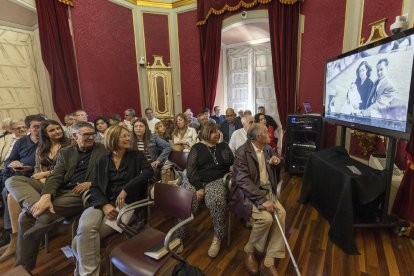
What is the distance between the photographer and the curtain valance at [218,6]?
4.68 meters

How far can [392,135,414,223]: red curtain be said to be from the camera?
209 cm

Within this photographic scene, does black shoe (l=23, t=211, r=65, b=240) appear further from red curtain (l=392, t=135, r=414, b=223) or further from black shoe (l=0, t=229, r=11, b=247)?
red curtain (l=392, t=135, r=414, b=223)

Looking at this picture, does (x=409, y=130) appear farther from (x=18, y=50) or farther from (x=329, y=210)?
(x=18, y=50)

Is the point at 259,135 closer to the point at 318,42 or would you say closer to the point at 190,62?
the point at 318,42

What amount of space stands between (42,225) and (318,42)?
480cm

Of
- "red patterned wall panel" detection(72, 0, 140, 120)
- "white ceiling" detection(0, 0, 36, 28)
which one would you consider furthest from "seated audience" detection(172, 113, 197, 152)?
"white ceiling" detection(0, 0, 36, 28)

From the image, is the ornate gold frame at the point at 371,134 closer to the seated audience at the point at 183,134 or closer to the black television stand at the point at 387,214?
the black television stand at the point at 387,214

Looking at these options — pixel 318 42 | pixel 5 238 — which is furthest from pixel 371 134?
pixel 5 238

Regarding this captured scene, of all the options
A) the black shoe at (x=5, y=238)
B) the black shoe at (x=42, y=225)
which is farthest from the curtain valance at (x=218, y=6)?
the black shoe at (x=5, y=238)

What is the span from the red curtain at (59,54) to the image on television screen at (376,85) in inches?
178

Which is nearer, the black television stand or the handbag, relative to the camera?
the handbag

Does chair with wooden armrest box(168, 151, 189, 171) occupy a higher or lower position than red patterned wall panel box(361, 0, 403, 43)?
lower

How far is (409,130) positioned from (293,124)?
7.13 feet

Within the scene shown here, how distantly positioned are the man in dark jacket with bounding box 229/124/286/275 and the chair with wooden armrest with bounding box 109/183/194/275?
0.58 metres
